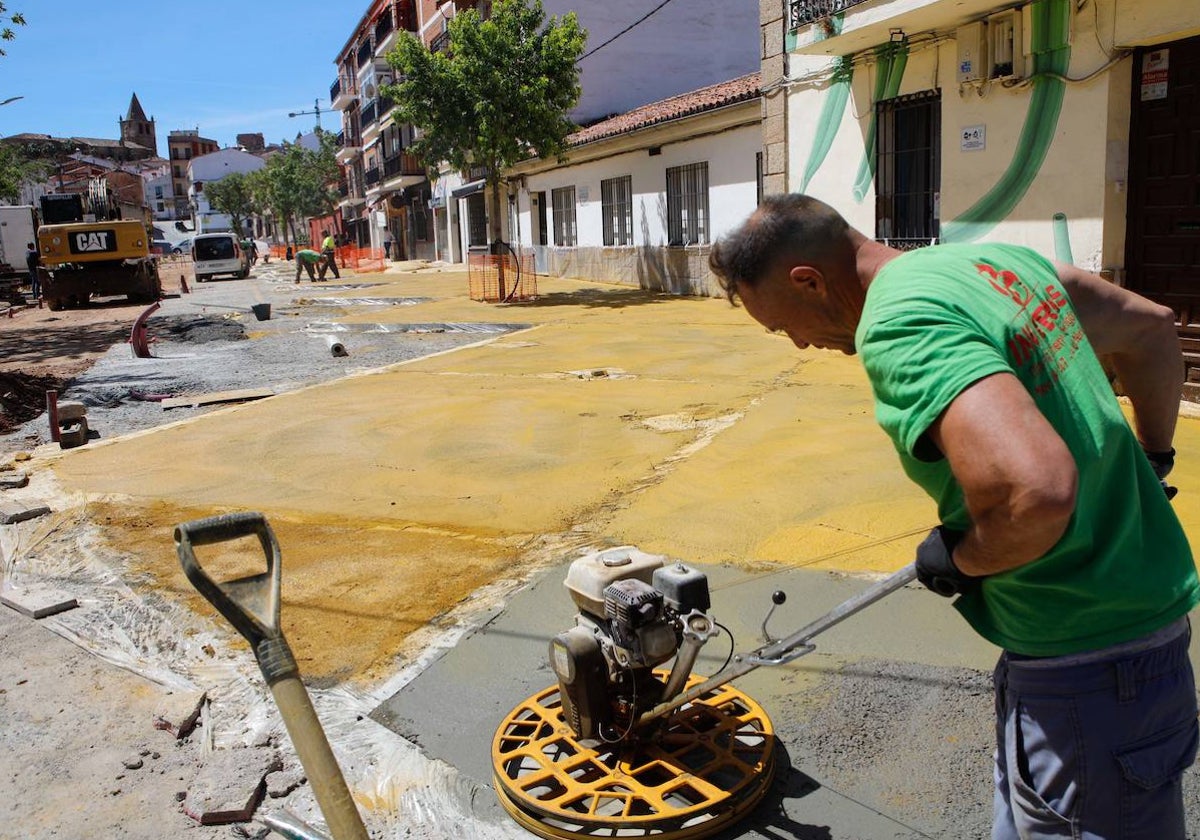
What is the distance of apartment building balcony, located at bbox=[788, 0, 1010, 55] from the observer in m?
9.55

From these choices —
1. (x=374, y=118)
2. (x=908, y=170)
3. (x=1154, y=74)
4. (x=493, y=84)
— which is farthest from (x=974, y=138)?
(x=374, y=118)

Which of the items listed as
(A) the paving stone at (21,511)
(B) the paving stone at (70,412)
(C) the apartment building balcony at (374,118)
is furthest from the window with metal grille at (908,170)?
(C) the apartment building balcony at (374,118)

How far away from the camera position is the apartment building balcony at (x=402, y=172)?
4050 centimetres

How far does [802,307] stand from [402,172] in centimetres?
4203

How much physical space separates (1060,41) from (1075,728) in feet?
28.9

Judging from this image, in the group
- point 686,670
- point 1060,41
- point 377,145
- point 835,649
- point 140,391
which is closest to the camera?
point 686,670

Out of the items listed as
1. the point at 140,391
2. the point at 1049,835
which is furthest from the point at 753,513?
the point at 140,391

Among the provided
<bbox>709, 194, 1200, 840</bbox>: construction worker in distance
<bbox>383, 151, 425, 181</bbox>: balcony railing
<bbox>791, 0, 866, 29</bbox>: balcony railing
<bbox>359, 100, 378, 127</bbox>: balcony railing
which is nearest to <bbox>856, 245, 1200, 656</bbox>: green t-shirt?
<bbox>709, 194, 1200, 840</bbox>: construction worker in distance

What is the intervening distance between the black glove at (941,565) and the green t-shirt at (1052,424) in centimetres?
3

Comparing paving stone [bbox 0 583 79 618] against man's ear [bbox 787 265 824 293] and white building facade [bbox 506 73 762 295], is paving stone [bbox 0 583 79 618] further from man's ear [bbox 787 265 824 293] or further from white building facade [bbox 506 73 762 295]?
white building facade [bbox 506 73 762 295]

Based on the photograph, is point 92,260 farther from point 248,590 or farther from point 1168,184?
point 248,590

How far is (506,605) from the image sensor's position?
4094 mm

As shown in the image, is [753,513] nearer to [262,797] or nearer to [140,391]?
[262,797]

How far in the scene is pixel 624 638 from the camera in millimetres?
2572
